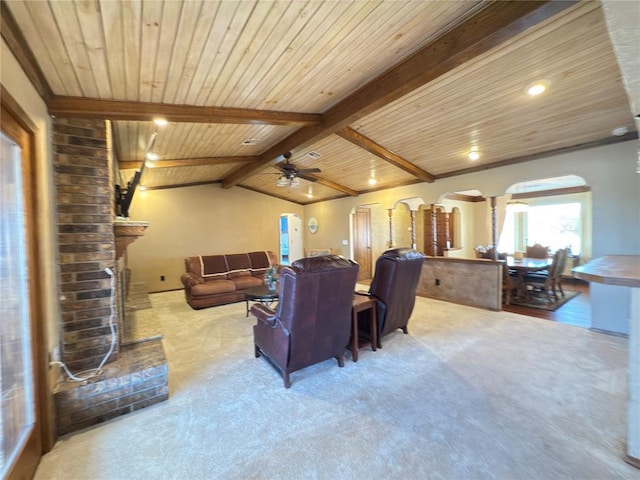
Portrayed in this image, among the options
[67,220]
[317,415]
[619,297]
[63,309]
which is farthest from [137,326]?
[619,297]

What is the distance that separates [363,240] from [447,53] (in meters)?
5.94

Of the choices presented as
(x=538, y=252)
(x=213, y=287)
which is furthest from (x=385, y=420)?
(x=538, y=252)

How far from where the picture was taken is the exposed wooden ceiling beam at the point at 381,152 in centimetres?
388

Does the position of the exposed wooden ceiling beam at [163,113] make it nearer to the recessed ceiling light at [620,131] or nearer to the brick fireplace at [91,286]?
the brick fireplace at [91,286]

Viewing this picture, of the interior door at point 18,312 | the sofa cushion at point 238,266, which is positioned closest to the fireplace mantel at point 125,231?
the interior door at point 18,312

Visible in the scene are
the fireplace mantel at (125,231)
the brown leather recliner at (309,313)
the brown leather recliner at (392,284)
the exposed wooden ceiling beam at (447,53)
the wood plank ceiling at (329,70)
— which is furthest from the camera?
the brown leather recliner at (392,284)

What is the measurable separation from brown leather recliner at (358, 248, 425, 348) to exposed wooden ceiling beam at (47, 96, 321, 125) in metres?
1.99

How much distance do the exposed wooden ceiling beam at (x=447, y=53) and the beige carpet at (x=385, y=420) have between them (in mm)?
2695

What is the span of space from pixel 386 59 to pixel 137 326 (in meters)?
3.73

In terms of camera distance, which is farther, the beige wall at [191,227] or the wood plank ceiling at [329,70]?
the beige wall at [191,227]

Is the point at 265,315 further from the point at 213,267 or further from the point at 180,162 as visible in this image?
the point at 213,267

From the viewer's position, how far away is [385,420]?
1.94 meters

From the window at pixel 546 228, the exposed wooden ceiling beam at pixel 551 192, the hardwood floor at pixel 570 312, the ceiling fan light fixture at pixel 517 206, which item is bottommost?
the hardwood floor at pixel 570 312

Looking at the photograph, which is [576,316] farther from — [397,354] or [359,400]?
[359,400]
